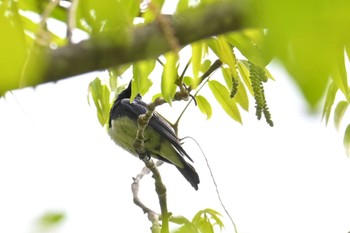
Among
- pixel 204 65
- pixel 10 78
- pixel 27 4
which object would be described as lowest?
pixel 10 78

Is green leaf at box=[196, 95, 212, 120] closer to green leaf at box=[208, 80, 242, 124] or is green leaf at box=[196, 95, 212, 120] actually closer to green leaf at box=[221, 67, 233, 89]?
green leaf at box=[208, 80, 242, 124]

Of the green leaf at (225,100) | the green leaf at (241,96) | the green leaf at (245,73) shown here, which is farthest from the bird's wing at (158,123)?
the green leaf at (245,73)

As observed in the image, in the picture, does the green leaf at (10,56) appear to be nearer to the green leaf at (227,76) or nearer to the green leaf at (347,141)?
the green leaf at (347,141)

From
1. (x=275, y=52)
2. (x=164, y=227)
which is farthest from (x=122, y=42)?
(x=164, y=227)

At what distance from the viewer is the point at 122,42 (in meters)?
0.48

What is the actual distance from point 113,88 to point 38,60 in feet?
5.23

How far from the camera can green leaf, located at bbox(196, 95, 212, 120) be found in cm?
236

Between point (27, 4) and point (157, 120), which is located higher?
point (157, 120)

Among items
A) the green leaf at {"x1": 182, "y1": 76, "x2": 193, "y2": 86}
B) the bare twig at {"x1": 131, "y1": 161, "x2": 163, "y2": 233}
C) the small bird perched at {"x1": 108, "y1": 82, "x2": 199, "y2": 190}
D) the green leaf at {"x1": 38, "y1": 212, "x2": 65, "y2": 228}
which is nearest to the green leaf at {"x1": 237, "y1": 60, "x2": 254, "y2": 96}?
the green leaf at {"x1": 182, "y1": 76, "x2": 193, "y2": 86}

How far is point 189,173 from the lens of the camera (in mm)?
4652

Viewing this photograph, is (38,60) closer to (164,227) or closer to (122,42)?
(122,42)

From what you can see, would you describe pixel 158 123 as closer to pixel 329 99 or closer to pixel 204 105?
pixel 204 105

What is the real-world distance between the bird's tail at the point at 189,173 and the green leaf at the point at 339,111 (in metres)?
→ 2.84

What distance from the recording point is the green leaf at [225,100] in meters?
2.19
